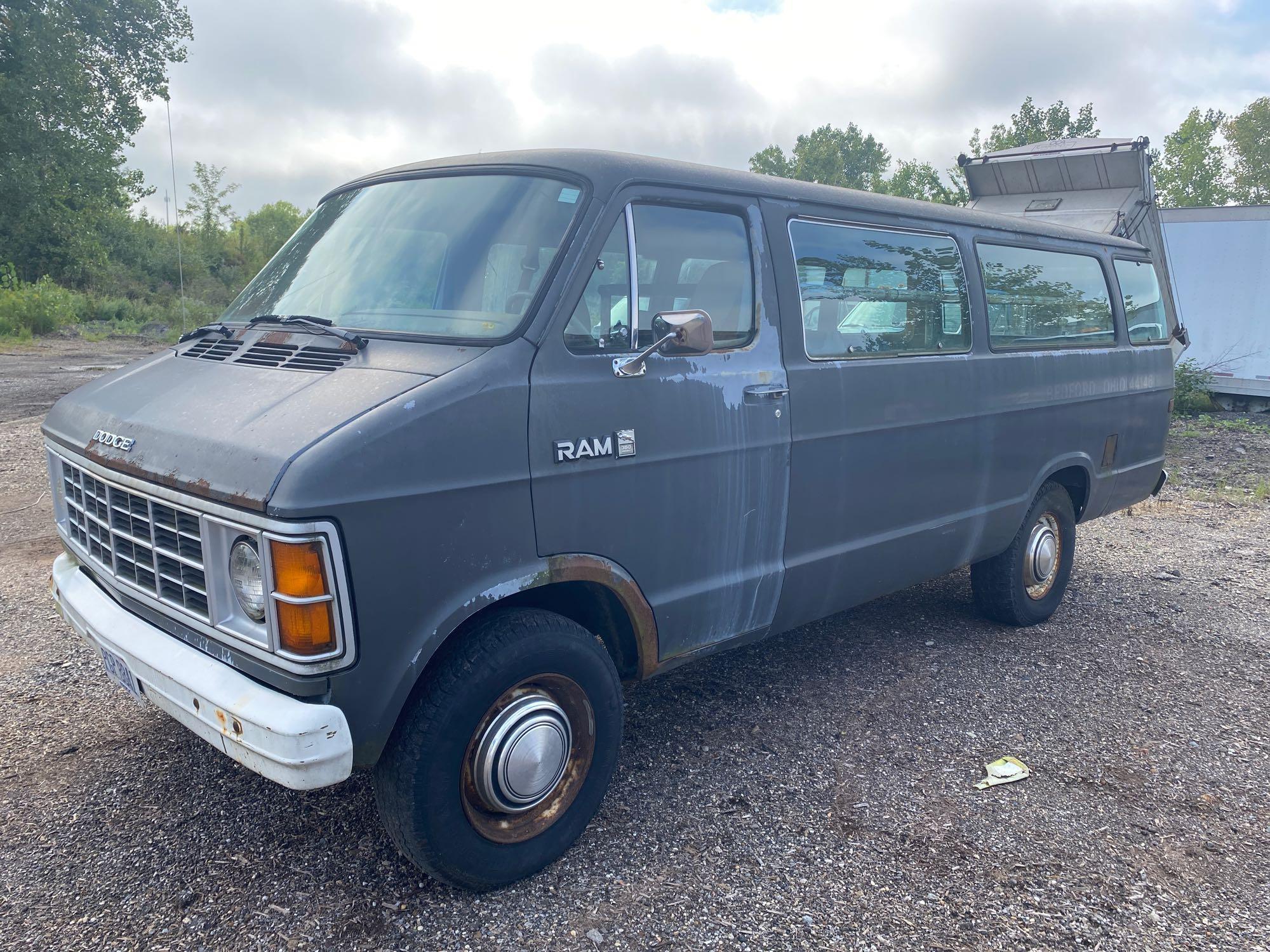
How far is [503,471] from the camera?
263 cm

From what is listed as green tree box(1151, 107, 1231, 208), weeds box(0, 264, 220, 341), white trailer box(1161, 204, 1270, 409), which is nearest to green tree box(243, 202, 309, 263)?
weeds box(0, 264, 220, 341)

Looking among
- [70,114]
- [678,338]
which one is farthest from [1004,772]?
[70,114]

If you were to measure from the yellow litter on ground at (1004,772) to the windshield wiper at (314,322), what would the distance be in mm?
2812

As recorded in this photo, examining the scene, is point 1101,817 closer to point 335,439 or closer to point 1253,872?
point 1253,872

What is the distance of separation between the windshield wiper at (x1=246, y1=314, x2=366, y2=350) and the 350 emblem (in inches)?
26.1

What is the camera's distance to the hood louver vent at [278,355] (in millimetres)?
2805

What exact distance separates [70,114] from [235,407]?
1202 inches

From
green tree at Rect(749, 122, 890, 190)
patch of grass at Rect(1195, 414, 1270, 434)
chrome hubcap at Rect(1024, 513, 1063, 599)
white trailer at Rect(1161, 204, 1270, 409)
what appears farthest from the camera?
green tree at Rect(749, 122, 890, 190)

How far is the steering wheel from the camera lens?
112 inches

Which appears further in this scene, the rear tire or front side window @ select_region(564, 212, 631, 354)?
the rear tire

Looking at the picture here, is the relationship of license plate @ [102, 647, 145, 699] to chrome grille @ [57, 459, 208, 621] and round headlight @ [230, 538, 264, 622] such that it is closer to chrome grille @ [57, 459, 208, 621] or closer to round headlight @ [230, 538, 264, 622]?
chrome grille @ [57, 459, 208, 621]

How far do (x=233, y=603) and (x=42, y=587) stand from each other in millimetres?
3689

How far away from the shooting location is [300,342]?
9.87ft

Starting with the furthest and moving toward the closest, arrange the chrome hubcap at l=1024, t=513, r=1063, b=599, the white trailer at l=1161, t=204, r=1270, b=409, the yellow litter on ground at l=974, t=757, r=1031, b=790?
the white trailer at l=1161, t=204, r=1270, b=409
the chrome hubcap at l=1024, t=513, r=1063, b=599
the yellow litter on ground at l=974, t=757, r=1031, b=790
